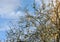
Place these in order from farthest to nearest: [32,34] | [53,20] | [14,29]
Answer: [14,29], [32,34], [53,20]

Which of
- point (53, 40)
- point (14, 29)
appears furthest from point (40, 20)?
point (14, 29)

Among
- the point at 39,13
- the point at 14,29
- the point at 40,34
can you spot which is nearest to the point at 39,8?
the point at 39,13

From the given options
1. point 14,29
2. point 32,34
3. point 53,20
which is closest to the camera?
point 53,20

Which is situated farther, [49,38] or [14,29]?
[14,29]

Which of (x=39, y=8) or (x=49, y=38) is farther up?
(x=39, y=8)

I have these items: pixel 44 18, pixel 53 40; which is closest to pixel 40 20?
pixel 44 18

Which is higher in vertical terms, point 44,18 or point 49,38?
point 44,18

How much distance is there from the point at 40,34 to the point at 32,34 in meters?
1.22

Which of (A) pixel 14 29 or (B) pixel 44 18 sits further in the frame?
(A) pixel 14 29

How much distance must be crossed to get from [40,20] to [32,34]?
8.47ft

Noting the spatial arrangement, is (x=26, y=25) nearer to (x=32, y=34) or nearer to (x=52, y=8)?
(x=32, y=34)

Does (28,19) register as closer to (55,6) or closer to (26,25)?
(26,25)

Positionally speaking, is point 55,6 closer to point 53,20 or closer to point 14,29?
point 53,20

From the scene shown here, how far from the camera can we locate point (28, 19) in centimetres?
3919
